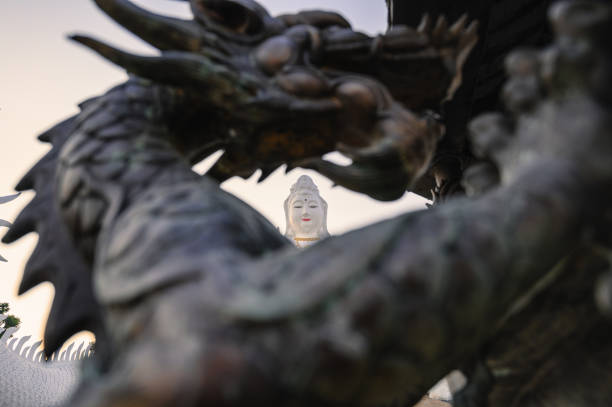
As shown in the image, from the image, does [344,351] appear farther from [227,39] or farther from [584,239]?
[227,39]

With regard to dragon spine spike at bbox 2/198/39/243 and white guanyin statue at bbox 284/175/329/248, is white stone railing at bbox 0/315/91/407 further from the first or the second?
dragon spine spike at bbox 2/198/39/243

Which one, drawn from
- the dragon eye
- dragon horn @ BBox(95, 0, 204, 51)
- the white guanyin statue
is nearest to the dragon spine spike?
dragon horn @ BBox(95, 0, 204, 51)

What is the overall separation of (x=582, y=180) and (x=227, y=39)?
3.51 feet

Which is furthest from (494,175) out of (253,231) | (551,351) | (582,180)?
(253,231)

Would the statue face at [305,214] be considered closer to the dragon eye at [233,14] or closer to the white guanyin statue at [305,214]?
the white guanyin statue at [305,214]

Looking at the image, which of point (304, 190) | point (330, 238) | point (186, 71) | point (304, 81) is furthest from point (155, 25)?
point (304, 190)

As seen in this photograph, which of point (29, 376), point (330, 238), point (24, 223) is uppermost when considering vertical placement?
point (330, 238)

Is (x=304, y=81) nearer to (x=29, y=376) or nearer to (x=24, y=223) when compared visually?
(x=24, y=223)

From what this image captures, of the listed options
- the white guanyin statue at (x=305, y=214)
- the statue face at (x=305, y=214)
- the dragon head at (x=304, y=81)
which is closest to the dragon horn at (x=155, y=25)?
the dragon head at (x=304, y=81)

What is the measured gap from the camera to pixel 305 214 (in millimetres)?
7547

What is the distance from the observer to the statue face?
743cm

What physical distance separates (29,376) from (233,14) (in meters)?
6.49

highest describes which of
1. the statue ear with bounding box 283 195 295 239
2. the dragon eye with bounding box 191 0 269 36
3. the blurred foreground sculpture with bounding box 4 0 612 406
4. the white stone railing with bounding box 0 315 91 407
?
the dragon eye with bounding box 191 0 269 36

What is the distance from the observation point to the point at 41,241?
1.19 m
